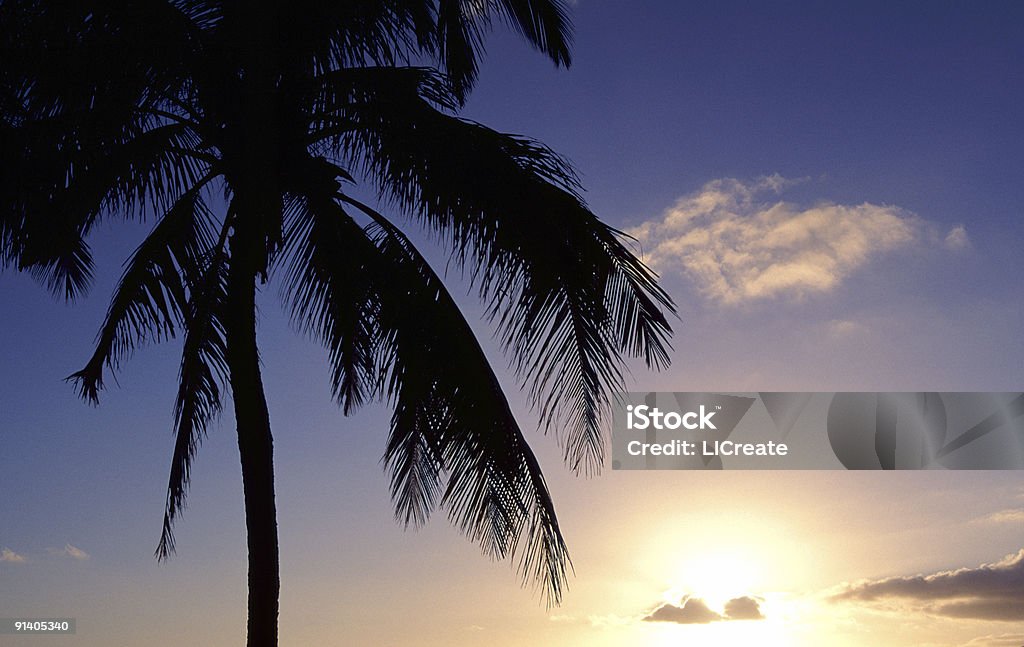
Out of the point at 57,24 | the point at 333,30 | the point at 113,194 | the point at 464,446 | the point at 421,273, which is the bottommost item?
the point at 464,446

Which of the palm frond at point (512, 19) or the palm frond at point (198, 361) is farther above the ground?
the palm frond at point (512, 19)

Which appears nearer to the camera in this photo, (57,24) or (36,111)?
(57,24)

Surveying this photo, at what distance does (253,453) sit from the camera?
7887mm

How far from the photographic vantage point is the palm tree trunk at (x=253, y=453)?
301 inches

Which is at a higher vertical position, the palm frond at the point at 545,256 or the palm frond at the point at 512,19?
the palm frond at the point at 512,19

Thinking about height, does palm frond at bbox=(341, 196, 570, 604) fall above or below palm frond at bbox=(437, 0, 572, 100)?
below

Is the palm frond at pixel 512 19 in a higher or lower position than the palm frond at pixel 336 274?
higher

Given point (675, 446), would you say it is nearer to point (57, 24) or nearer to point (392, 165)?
point (392, 165)

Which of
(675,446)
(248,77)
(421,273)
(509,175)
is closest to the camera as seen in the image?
(509,175)

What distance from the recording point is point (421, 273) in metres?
8.43

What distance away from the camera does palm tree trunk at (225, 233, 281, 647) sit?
7633 millimetres

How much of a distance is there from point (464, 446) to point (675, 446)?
5.34 metres

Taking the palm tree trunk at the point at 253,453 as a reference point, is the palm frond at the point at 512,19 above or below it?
above

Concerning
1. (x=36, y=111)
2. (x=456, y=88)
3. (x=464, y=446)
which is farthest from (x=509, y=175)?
(x=36, y=111)
